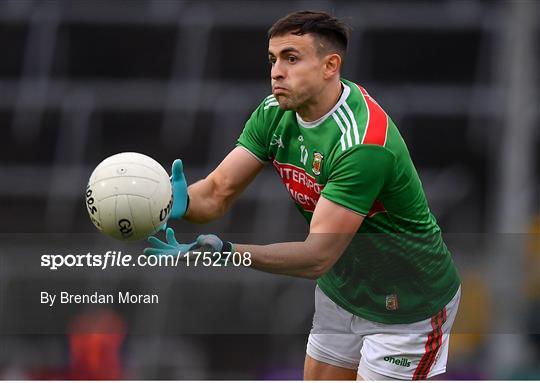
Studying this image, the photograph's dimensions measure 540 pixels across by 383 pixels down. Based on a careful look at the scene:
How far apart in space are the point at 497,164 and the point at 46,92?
441cm

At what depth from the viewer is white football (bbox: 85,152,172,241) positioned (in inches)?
198

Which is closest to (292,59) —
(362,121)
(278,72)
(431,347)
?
(278,72)

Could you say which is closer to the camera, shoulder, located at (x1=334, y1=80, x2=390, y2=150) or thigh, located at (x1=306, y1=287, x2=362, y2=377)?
shoulder, located at (x1=334, y1=80, x2=390, y2=150)

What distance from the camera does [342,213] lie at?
16.2ft

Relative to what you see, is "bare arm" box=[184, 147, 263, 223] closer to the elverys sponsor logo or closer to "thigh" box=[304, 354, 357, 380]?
"thigh" box=[304, 354, 357, 380]

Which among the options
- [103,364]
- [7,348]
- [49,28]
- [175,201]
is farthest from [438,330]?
[49,28]

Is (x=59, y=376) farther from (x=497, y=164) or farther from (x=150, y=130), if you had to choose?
(x=497, y=164)

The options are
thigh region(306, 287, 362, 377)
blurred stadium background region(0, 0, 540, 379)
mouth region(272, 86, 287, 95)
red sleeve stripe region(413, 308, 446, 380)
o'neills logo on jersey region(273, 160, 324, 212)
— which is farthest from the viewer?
blurred stadium background region(0, 0, 540, 379)

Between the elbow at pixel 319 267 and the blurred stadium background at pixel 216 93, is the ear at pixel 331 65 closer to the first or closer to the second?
the elbow at pixel 319 267

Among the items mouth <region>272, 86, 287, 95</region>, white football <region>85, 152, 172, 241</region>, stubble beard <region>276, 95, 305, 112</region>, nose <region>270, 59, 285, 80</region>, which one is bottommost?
white football <region>85, 152, 172, 241</region>

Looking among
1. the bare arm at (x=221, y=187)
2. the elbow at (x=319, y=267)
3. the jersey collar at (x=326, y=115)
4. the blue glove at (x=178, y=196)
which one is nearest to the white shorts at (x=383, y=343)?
the elbow at (x=319, y=267)

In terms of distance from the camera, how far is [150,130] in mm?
12258

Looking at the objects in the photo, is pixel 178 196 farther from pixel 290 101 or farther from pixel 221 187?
pixel 290 101

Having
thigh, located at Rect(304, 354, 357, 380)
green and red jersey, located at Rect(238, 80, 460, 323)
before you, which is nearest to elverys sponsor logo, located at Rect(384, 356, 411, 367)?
green and red jersey, located at Rect(238, 80, 460, 323)
